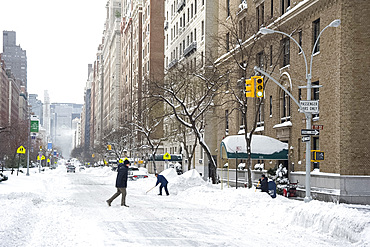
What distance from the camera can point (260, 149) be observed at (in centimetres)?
3566

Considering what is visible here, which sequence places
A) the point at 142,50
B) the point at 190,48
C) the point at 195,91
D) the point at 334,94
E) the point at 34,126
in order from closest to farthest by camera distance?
the point at 334,94
the point at 195,91
the point at 34,126
the point at 190,48
the point at 142,50

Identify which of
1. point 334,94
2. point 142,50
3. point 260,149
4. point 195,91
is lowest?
point 260,149

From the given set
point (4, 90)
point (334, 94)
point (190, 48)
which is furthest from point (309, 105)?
point (4, 90)

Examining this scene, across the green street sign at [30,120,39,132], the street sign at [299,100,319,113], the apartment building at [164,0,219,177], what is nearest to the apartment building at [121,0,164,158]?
the apartment building at [164,0,219,177]

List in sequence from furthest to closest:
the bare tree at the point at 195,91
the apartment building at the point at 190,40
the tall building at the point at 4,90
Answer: the tall building at the point at 4,90, the apartment building at the point at 190,40, the bare tree at the point at 195,91

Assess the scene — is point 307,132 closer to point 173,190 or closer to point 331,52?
point 331,52

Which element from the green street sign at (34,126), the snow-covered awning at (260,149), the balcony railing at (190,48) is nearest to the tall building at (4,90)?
the green street sign at (34,126)

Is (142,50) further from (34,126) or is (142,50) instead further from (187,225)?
(187,225)

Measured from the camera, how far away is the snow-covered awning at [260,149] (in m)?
35.3

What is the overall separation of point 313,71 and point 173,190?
1237 centimetres

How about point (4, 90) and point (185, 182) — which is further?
point (4, 90)

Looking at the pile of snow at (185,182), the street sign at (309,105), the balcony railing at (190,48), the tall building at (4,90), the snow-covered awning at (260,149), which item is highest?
the tall building at (4,90)

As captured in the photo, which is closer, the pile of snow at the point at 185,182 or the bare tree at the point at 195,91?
the pile of snow at the point at 185,182

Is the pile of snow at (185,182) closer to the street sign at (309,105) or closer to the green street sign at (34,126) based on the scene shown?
the street sign at (309,105)
